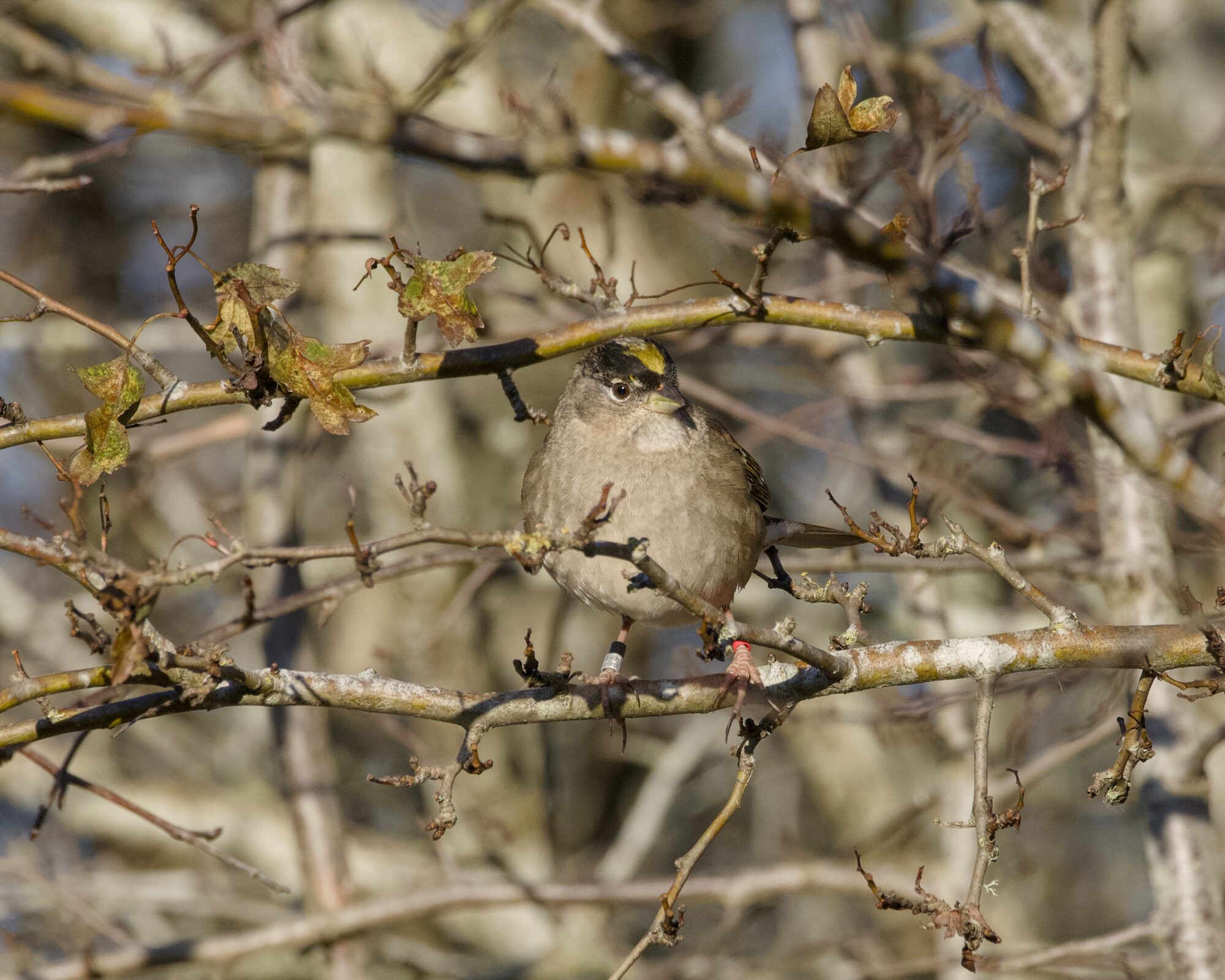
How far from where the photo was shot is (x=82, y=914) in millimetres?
5910

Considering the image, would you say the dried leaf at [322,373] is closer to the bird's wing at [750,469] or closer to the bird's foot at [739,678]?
the bird's foot at [739,678]

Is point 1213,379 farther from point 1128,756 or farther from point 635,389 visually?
point 635,389

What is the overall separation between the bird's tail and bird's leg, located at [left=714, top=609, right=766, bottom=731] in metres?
0.81

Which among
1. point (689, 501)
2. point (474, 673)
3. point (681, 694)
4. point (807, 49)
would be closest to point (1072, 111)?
point (807, 49)

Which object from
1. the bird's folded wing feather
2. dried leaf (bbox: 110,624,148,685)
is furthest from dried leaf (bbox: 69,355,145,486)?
the bird's folded wing feather

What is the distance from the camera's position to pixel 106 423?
9.87 ft

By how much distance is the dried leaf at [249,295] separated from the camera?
2992mm

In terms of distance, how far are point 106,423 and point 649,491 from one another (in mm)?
2281

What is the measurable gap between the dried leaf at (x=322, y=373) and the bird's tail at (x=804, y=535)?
7.38 feet

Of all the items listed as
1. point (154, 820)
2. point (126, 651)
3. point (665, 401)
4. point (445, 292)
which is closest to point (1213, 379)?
point (665, 401)

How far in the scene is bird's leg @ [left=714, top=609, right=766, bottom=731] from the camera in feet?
11.3

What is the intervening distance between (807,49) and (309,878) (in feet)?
18.2

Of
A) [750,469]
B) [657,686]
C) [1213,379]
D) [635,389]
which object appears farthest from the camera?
[750,469]

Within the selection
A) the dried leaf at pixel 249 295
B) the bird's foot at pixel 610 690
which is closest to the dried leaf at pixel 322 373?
the dried leaf at pixel 249 295
